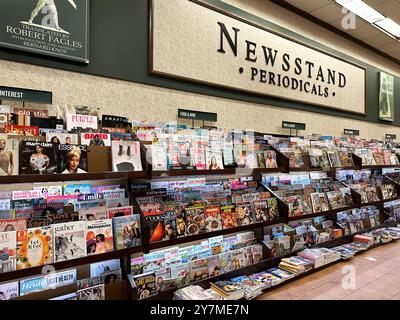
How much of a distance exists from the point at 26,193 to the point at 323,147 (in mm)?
2968

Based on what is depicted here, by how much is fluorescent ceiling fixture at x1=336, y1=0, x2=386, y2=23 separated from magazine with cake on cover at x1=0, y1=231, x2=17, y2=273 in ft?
13.1

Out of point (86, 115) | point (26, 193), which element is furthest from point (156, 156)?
point (26, 193)

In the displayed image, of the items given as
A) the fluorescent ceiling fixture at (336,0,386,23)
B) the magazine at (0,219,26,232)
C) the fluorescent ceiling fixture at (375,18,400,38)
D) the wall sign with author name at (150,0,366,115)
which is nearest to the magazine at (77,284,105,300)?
the magazine at (0,219,26,232)

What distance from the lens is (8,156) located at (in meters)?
1.38

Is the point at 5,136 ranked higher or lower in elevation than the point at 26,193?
higher

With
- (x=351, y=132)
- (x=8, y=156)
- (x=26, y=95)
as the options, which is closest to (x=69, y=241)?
(x=8, y=156)

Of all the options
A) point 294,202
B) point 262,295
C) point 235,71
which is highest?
point 235,71

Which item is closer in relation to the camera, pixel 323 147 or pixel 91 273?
pixel 91 273

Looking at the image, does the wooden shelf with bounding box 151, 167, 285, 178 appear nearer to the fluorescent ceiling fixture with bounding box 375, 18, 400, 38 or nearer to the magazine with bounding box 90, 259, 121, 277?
the magazine with bounding box 90, 259, 121, 277

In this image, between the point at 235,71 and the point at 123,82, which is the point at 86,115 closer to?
the point at 123,82

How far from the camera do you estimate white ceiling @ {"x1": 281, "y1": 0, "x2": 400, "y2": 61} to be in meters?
3.31

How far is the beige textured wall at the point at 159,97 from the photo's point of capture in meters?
1.82

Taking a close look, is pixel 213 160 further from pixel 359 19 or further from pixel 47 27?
pixel 359 19

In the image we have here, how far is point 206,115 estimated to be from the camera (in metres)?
2.55
